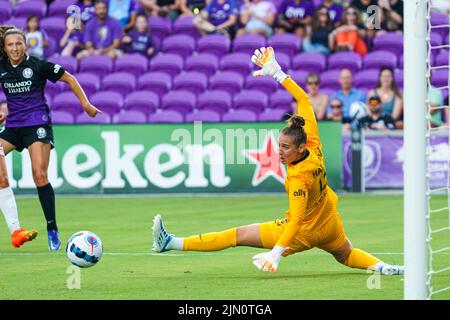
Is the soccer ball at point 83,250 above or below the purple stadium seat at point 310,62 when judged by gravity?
below

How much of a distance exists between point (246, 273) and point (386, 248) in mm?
2300

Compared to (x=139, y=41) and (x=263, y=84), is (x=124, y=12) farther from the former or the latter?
(x=263, y=84)

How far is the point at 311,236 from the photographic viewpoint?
862 centimetres

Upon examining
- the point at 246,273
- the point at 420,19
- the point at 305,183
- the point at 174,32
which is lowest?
the point at 246,273

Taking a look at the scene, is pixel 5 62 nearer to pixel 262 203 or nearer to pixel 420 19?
pixel 420 19

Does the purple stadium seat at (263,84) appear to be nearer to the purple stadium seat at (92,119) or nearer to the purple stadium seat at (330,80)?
the purple stadium seat at (330,80)

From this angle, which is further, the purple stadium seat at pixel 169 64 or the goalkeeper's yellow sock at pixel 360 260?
the purple stadium seat at pixel 169 64

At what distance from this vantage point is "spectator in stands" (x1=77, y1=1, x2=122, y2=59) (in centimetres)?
2247

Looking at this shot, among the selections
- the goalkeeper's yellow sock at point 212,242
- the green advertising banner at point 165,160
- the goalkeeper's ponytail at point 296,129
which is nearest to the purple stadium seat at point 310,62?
the green advertising banner at point 165,160

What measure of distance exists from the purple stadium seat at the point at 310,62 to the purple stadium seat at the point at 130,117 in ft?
10.6

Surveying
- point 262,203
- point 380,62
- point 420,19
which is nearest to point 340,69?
point 380,62

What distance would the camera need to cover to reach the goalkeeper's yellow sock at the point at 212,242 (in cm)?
894

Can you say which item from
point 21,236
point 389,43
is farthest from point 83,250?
point 389,43
